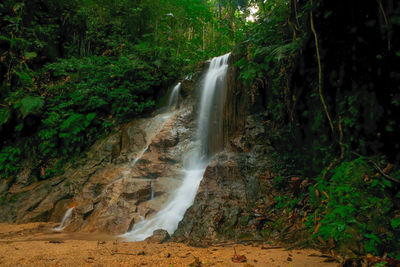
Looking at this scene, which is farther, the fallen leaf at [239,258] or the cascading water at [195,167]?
the cascading water at [195,167]

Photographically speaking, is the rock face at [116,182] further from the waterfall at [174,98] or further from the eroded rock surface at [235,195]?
the eroded rock surface at [235,195]

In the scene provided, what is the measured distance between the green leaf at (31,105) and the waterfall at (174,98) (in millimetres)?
3706

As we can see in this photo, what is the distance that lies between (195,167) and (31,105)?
5.01 meters

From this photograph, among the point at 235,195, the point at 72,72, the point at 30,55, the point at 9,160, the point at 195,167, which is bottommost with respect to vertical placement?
the point at 235,195

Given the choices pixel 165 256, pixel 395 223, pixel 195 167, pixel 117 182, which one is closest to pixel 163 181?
pixel 195 167

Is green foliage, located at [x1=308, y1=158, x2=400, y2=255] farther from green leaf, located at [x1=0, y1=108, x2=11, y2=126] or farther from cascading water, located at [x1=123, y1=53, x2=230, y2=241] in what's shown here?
green leaf, located at [x1=0, y1=108, x2=11, y2=126]

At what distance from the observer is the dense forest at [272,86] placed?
2.08 meters

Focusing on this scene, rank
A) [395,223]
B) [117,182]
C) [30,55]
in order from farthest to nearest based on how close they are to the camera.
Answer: [30,55], [117,182], [395,223]

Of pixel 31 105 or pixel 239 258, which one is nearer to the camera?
pixel 239 258

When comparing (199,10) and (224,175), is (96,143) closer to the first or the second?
(224,175)

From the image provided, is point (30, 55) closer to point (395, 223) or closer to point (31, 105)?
point (31, 105)

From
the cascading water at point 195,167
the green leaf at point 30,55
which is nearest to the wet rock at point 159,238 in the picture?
the cascading water at point 195,167

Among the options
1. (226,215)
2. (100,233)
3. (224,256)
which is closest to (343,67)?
(224,256)

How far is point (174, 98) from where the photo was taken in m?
7.73
